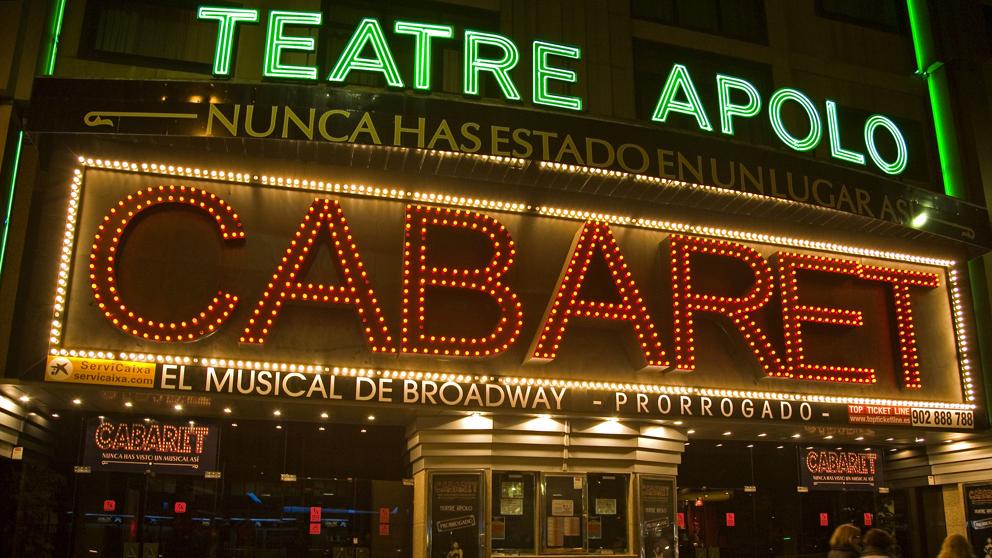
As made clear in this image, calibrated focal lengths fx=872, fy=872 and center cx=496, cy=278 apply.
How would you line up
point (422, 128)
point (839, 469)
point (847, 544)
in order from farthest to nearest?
point (839, 469) → point (422, 128) → point (847, 544)

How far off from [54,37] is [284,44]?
3.27 metres

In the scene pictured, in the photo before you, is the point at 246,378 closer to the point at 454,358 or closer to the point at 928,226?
the point at 454,358

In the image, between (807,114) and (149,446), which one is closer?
(149,446)

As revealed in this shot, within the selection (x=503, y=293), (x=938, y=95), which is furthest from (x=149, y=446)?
(x=938, y=95)

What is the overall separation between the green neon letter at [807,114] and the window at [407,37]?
4795 mm

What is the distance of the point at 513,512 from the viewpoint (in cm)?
1259

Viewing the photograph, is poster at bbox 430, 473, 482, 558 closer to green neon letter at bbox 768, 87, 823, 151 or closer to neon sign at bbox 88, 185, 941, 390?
neon sign at bbox 88, 185, 941, 390

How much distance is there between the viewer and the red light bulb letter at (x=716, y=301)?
43.1 feet

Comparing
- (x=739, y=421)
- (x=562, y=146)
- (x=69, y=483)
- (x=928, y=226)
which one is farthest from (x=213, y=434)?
(x=928, y=226)

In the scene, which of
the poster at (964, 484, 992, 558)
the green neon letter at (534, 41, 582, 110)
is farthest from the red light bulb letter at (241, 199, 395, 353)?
the poster at (964, 484, 992, 558)

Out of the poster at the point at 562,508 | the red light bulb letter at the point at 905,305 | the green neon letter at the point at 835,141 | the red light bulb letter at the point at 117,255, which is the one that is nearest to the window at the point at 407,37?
the red light bulb letter at the point at 117,255

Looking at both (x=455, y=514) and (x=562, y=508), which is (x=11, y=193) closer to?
(x=455, y=514)

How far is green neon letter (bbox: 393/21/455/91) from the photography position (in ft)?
43.1

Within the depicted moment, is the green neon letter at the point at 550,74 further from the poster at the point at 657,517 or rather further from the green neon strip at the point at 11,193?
the green neon strip at the point at 11,193
